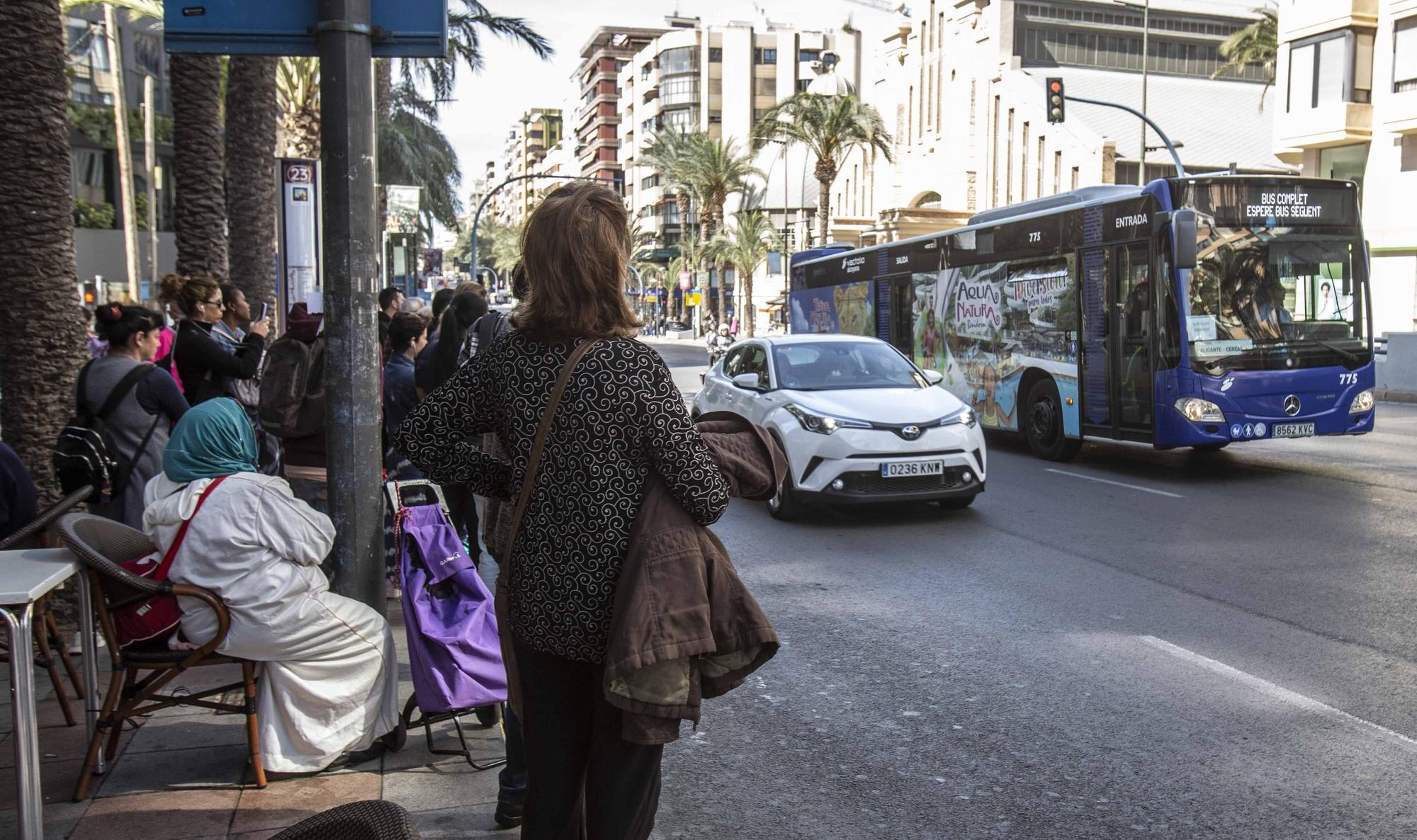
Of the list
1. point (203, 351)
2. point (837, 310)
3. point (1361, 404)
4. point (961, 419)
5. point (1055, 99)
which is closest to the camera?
point (203, 351)

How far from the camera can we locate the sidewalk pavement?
3.78 metres

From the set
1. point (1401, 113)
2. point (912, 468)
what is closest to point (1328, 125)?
point (1401, 113)

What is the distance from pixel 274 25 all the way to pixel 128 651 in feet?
7.29

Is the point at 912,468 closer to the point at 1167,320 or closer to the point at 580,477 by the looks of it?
the point at 1167,320

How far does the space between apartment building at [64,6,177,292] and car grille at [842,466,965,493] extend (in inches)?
1293

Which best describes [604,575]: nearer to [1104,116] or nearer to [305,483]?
[305,483]

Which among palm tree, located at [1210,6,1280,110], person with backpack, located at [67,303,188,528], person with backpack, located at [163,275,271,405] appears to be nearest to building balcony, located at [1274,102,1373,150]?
palm tree, located at [1210,6,1280,110]

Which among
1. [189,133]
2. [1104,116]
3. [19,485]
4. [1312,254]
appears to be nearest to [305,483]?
[19,485]

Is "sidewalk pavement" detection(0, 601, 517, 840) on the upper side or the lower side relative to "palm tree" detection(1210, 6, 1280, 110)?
lower

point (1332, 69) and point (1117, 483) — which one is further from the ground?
point (1332, 69)

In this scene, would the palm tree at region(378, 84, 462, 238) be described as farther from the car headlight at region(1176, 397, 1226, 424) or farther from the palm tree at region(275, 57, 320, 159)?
the car headlight at region(1176, 397, 1226, 424)

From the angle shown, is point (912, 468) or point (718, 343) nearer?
point (912, 468)

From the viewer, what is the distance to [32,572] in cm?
370

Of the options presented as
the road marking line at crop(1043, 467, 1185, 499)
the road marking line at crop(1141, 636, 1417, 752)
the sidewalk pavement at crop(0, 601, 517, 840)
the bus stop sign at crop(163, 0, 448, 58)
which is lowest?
the road marking line at crop(1043, 467, 1185, 499)
